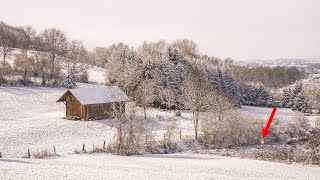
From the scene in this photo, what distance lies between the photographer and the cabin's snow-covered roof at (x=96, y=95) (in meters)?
46.6

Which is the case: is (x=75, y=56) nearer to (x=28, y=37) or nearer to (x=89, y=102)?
(x=28, y=37)

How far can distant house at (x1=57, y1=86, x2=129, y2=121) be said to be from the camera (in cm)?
4638

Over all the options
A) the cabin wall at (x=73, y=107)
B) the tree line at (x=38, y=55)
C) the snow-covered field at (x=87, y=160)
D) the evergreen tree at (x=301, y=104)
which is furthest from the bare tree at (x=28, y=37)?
the evergreen tree at (x=301, y=104)

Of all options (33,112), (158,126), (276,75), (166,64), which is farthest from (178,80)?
(276,75)

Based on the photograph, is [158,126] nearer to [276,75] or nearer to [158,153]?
[158,153]

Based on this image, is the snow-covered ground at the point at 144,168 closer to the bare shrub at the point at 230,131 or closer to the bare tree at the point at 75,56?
the bare shrub at the point at 230,131

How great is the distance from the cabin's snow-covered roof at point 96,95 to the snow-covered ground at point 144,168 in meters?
17.2

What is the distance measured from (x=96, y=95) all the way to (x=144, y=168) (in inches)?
1008

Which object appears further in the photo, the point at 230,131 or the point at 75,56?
the point at 75,56

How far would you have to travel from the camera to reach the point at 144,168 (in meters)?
24.4

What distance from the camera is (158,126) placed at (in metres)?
46.1

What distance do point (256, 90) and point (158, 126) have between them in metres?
49.3

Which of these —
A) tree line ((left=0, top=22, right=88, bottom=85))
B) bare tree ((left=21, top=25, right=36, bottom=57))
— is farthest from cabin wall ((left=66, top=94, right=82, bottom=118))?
bare tree ((left=21, top=25, right=36, bottom=57))

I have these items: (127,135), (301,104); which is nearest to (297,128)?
(127,135)
